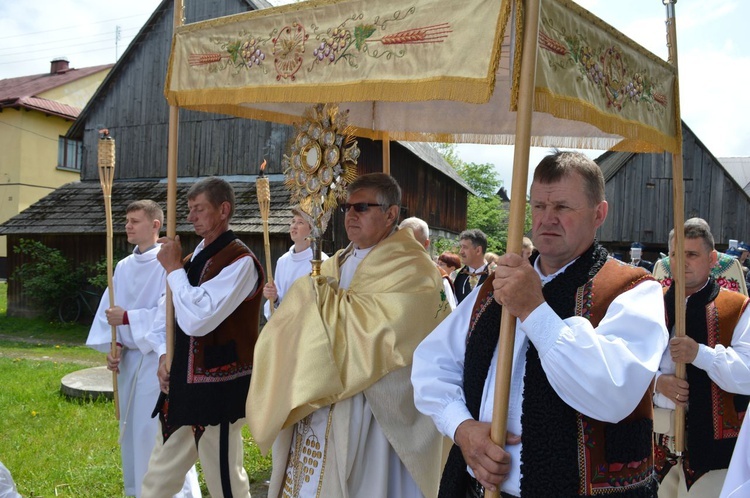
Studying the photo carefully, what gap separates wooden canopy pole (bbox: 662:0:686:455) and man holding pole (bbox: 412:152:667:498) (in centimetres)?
106

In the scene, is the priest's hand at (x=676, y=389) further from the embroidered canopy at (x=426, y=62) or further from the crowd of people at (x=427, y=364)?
the embroidered canopy at (x=426, y=62)

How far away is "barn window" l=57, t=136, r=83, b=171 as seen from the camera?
84.0 ft

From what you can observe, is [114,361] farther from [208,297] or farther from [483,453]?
[483,453]

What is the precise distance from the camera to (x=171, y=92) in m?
3.51

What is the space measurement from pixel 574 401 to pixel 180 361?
2.55m

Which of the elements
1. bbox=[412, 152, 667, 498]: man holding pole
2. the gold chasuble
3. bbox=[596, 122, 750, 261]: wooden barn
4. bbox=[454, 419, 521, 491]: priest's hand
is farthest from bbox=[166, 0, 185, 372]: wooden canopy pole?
bbox=[596, 122, 750, 261]: wooden barn

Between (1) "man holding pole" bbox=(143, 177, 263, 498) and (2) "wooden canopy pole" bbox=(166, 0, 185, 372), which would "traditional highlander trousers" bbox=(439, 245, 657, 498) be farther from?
(2) "wooden canopy pole" bbox=(166, 0, 185, 372)

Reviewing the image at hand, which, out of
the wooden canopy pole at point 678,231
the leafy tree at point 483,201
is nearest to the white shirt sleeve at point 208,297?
the wooden canopy pole at point 678,231

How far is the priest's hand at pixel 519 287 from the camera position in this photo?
6.73ft

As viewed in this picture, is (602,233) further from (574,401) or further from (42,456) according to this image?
(574,401)

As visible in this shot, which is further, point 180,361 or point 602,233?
point 602,233

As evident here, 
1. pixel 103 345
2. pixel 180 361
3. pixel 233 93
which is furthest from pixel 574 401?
pixel 103 345

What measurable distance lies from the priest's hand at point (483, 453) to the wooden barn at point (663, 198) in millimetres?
21036

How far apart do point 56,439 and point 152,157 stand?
465 inches
